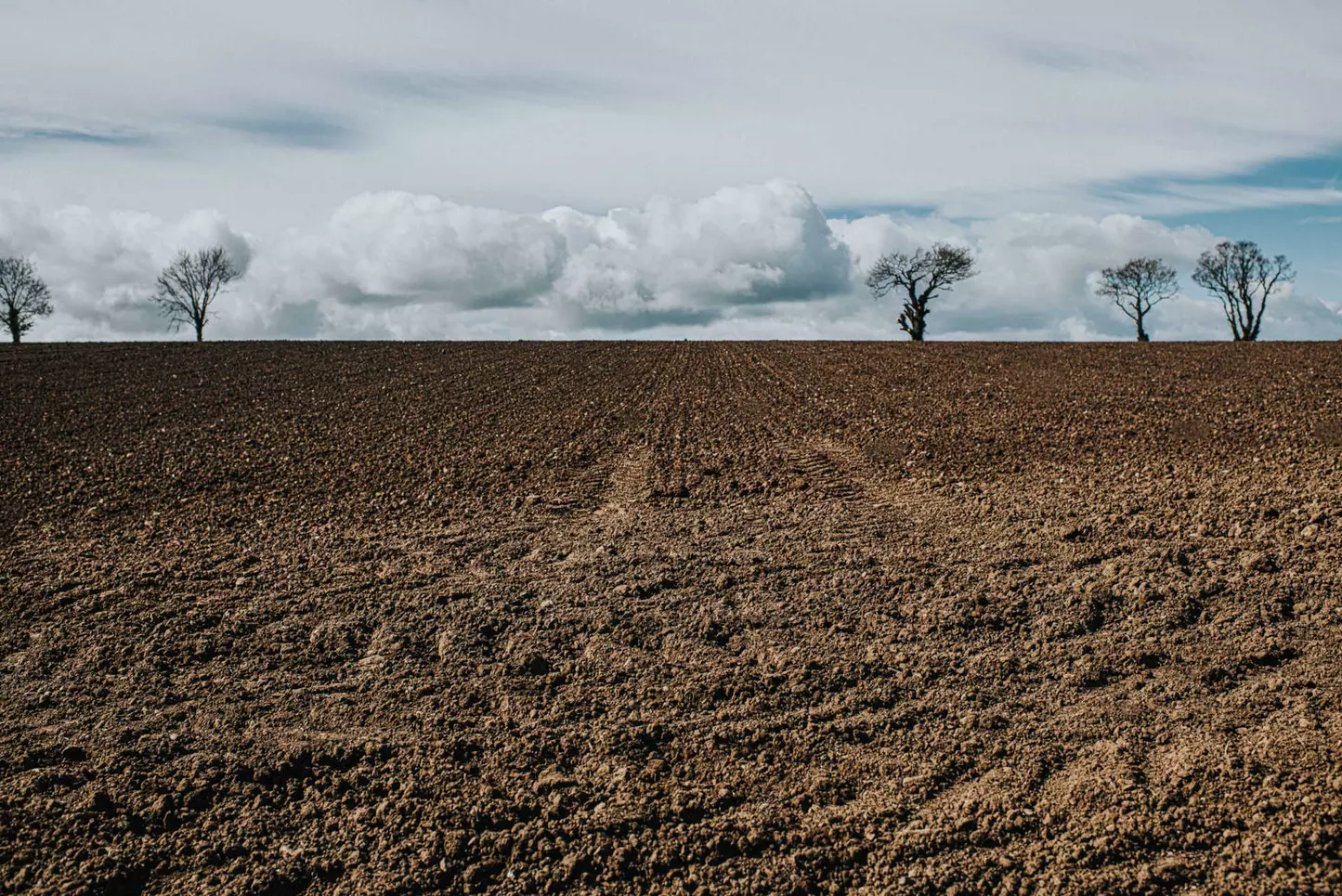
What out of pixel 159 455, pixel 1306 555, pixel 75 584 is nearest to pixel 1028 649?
pixel 1306 555

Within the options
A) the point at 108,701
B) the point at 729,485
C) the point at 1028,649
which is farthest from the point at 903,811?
the point at 729,485

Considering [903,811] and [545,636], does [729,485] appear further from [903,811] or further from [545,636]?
[903,811]

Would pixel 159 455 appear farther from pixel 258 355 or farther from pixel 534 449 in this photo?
pixel 258 355

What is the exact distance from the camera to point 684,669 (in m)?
6.46

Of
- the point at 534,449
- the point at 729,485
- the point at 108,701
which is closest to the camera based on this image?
the point at 108,701

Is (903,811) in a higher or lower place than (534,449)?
lower

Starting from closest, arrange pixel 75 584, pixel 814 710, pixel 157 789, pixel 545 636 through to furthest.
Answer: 1. pixel 157 789
2. pixel 814 710
3. pixel 545 636
4. pixel 75 584

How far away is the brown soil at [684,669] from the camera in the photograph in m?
4.43

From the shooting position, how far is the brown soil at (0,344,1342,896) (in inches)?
174

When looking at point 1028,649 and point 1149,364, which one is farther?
point 1149,364

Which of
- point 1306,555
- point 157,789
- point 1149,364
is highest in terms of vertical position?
point 1149,364

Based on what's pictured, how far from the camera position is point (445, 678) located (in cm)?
646

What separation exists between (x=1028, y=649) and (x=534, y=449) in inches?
382

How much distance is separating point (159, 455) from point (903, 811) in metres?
14.2
